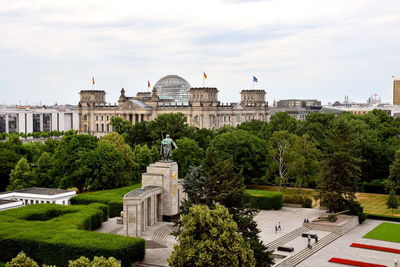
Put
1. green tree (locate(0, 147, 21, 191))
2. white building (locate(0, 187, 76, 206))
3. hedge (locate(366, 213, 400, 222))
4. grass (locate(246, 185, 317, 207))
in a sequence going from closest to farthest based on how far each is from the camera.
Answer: white building (locate(0, 187, 76, 206)) < hedge (locate(366, 213, 400, 222)) < green tree (locate(0, 147, 21, 191)) < grass (locate(246, 185, 317, 207))

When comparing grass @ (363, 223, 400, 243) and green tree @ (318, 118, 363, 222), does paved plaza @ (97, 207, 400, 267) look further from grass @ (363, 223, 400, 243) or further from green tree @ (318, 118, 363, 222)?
green tree @ (318, 118, 363, 222)

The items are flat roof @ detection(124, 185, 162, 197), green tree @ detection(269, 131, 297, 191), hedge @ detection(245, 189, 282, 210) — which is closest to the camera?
flat roof @ detection(124, 185, 162, 197)

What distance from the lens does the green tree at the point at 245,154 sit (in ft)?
252

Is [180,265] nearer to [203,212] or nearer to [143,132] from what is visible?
[203,212]

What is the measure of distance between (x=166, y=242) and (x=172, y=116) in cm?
5296

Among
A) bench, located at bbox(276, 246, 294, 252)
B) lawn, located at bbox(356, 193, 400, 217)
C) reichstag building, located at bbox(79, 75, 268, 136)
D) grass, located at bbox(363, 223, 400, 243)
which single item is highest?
reichstag building, located at bbox(79, 75, 268, 136)

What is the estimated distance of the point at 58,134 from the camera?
514 ft

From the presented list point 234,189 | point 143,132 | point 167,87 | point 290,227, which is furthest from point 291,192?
point 167,87

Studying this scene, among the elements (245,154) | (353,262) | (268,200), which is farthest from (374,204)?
(353,262)

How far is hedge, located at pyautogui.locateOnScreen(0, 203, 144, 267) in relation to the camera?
3772 cm

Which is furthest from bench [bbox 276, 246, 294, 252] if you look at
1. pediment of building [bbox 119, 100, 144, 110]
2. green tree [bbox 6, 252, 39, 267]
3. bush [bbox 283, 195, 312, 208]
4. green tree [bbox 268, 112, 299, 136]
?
pediment of building [bbox 119, 100, 144, 110]

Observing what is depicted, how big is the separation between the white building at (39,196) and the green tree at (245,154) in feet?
83.5

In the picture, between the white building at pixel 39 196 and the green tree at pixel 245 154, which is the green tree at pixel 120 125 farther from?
the white building at pixel 39 196

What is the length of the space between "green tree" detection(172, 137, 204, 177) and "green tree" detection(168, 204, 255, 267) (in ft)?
150
